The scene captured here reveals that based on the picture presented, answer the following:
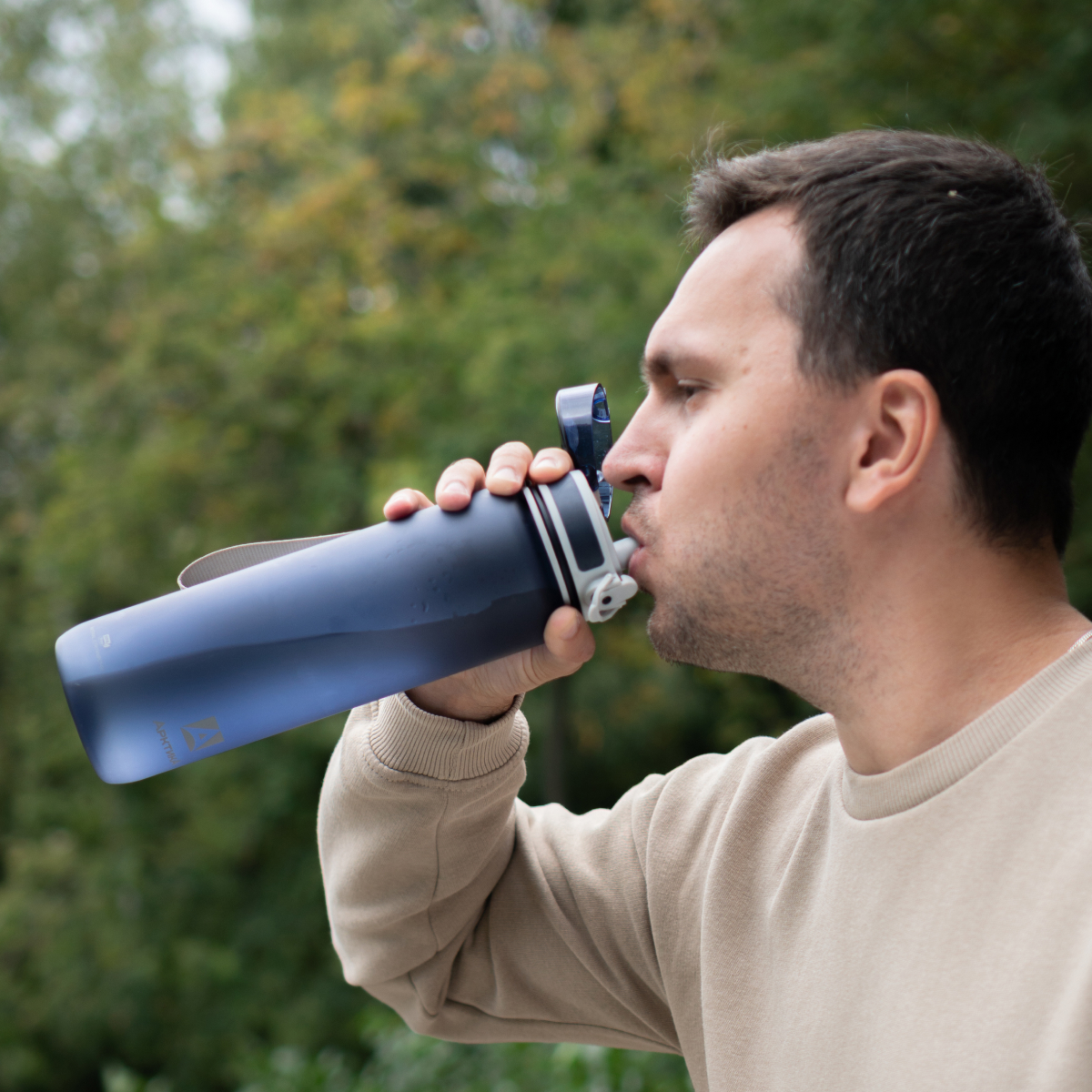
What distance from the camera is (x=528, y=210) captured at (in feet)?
24.7

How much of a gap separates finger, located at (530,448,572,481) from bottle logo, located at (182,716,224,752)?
502 mm

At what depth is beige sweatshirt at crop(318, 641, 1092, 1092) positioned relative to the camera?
1008 mm

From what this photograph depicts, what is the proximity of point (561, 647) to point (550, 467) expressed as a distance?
222 mm

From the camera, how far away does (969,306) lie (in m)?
1.21

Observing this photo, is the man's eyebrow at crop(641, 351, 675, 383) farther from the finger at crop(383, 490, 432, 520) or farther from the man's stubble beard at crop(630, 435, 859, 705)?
the finger at crop(383, 490, 432, 520)

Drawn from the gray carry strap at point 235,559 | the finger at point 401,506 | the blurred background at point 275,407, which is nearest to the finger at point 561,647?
the finger at point 401,506

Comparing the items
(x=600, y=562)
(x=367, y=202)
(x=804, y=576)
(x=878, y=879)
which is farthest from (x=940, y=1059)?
(x=367, y=202)

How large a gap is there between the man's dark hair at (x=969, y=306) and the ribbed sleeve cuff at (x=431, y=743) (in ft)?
2.18

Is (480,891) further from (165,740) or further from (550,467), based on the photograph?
(550,467)

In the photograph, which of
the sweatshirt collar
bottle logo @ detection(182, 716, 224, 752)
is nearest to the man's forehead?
the sweatshirt collar

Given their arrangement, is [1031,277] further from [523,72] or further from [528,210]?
[523,72]

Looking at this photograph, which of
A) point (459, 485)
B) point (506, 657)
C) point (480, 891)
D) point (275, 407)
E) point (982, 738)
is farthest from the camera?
point (275, 407)

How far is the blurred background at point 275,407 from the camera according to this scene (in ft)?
22.8

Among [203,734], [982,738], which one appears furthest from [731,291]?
[203,734]
